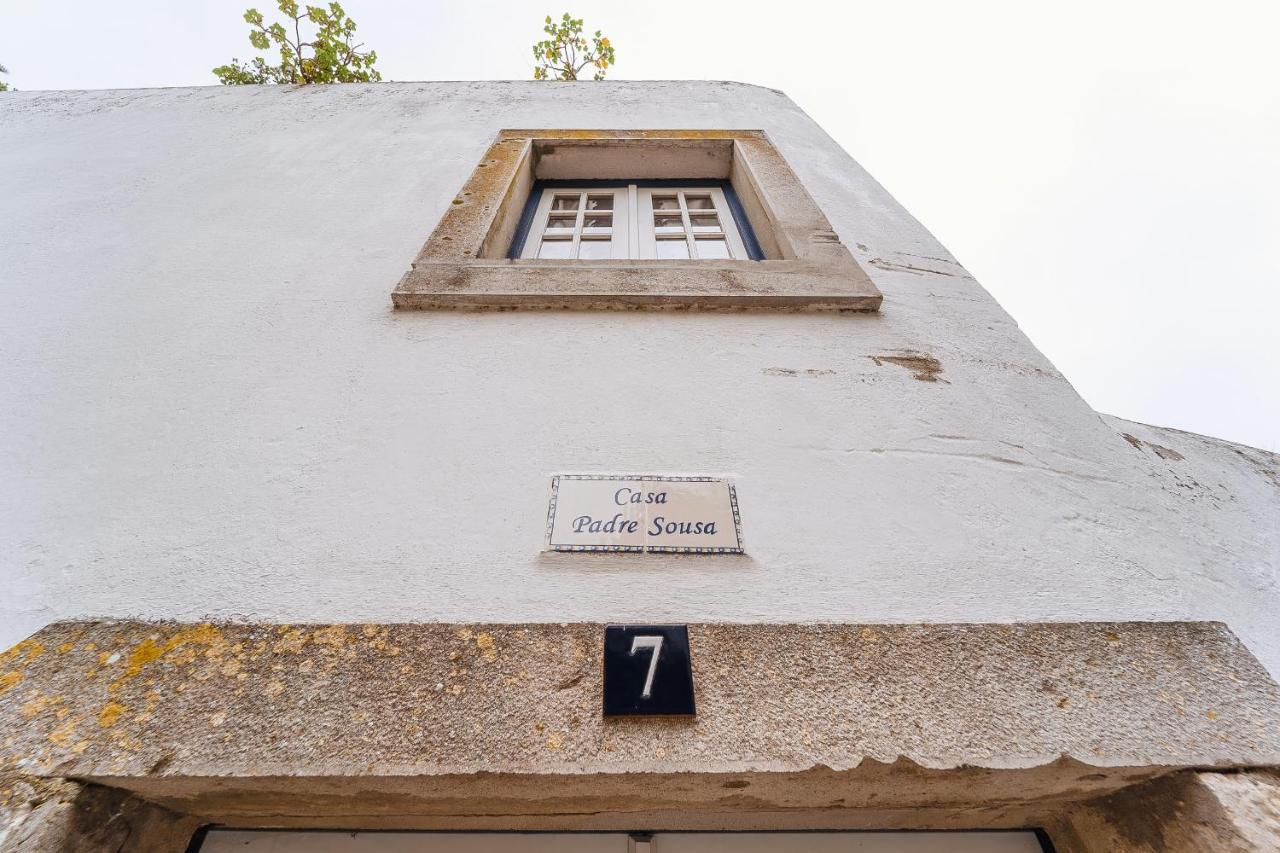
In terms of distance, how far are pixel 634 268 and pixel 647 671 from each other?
1546 millimetres

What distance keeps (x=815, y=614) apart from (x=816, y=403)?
2.30ft

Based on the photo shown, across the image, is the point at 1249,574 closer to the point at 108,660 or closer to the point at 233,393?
the point at 108,660

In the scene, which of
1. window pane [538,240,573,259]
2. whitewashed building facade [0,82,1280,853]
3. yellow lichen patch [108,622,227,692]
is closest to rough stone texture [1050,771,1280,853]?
whitewashed building facade [0,82,1280,853]

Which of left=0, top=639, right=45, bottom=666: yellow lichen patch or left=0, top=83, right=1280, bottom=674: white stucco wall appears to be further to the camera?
left=0, top=83, right=1280, bottom=674: white stucco wall

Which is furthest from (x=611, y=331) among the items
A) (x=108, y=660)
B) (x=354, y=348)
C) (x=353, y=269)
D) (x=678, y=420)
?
(x=108, y=660)

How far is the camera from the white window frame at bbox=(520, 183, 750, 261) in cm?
268

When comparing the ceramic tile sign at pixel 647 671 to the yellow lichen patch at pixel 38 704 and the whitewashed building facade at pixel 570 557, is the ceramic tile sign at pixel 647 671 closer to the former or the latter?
the whitewashed building facade at pixel 570 557

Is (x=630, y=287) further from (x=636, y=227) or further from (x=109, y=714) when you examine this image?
(x=109, y=714)

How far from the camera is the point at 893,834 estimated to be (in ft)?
3.84

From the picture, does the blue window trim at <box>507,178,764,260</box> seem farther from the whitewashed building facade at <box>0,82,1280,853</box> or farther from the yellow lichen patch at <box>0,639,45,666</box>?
the yellow lichen patch at <box>0,639,45,666</box>

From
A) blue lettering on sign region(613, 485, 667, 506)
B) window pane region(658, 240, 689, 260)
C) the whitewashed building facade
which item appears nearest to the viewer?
the whitewashed building facade

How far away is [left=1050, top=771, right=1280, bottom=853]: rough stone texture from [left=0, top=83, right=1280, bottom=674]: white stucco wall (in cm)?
36

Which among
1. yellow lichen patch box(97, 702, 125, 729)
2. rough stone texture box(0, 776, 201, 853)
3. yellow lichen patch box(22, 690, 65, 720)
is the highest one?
yellow lichen patch box(22, 690, 65, 720)

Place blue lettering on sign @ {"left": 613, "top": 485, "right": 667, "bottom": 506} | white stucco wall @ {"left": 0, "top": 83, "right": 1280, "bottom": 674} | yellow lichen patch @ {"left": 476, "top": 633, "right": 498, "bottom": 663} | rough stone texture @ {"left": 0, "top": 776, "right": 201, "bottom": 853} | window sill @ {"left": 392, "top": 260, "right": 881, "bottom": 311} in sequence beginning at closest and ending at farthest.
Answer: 1. rough stone texture @ {"left": 0, "top": 776, "right": 201, "bottom": 853}
2. yellow lichen patch @ {"left": 476, "top": 633, "right": 498, "bottom": 663}
3. white stucco wall @ {"left": 0, "top": 83, "right": 1280, "bottom": 674}
4. blue lettering on sign @ {"left": 613, "top": 485, "right": 667, "bottom": 506}
5. window sill @ {"left": 392, "top": 260, "right": 881, "bottom": 311}
